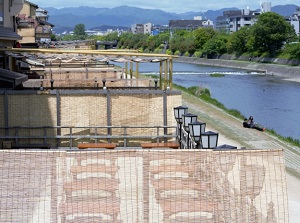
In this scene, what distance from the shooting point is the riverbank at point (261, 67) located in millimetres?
63644

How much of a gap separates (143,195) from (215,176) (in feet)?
1.99

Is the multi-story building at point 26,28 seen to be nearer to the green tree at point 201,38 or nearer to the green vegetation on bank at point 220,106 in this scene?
the green vegetation on bank at point 220,106

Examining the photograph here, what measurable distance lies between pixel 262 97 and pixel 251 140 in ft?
80.7

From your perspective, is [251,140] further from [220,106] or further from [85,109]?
[220,106]

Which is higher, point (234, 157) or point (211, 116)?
point (234, 157)

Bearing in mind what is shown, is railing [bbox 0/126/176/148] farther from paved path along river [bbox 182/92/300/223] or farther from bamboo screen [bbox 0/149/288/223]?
bamboo screen [bbox 0/149/288/223]

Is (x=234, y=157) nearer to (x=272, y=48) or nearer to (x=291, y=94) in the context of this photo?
(x=291, y=94)

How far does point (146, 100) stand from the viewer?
41.7ft

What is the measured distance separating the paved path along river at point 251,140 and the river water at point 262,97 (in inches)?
113

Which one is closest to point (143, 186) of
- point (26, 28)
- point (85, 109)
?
point (85, 109)

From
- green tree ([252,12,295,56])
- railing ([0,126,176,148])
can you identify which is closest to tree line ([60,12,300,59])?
green tree ([252,12,295,56])

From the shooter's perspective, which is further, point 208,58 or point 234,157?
point 208,58

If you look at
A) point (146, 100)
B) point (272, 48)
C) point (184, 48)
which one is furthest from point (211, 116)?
point (184, 48)

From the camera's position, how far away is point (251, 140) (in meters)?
19.4
